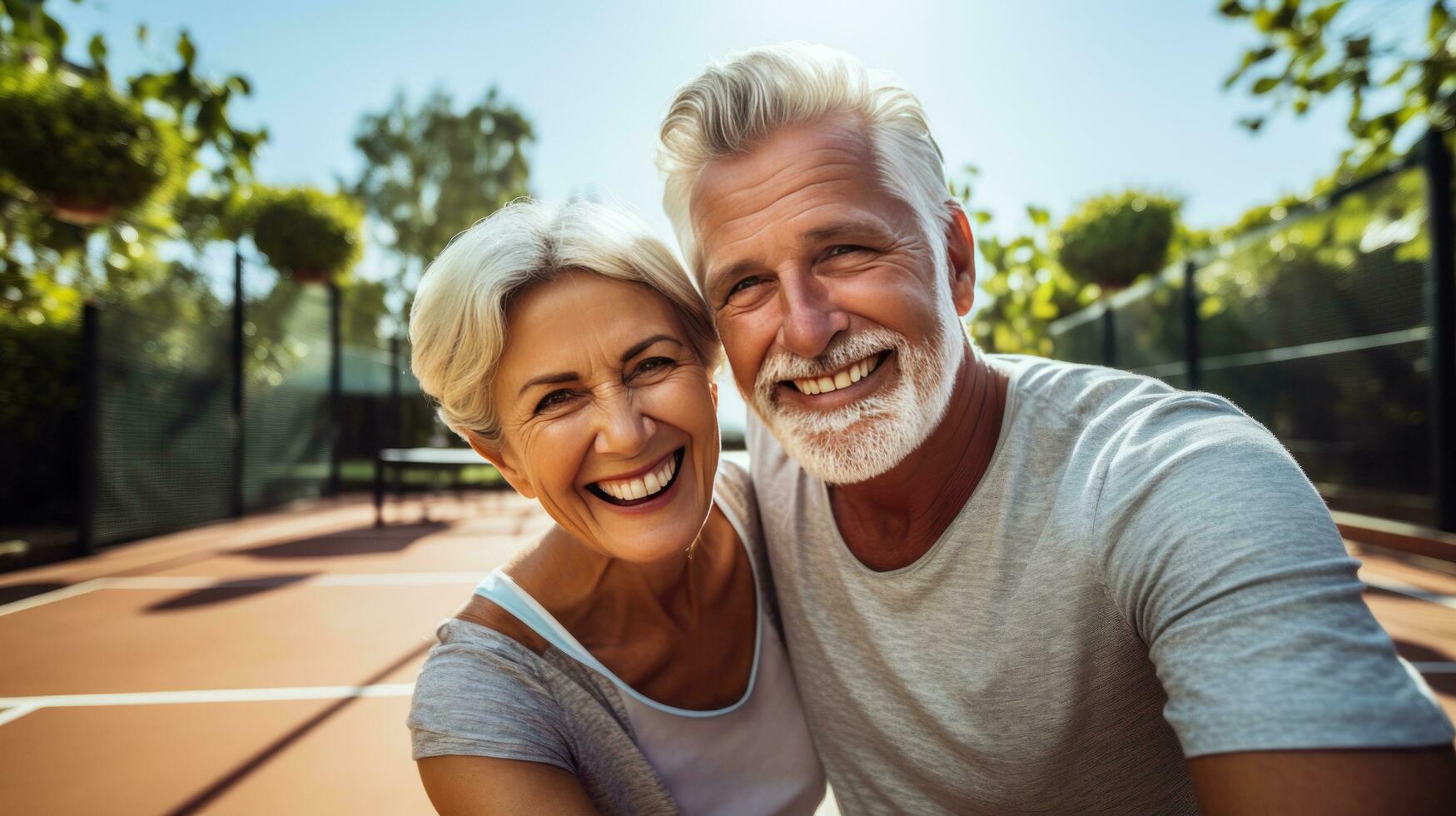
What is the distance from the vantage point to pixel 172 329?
25.6 feet

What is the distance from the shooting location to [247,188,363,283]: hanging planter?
10.6 meters

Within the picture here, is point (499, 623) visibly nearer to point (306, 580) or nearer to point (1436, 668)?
point (1436, 668)

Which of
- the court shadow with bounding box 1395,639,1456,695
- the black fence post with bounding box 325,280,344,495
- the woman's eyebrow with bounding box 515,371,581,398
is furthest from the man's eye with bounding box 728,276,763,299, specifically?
the black fence post with bounding box 325,280,344,495

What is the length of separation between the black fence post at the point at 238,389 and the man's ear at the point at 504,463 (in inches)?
334

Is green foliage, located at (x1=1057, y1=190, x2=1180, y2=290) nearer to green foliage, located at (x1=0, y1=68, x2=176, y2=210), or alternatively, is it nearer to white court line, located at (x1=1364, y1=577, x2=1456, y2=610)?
white court line, located at (x1=1364, y1=577, x2=1456, y2=610)

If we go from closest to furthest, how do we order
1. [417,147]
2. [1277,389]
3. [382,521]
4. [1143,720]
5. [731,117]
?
[1143,720], [731,117], [1277,389], [382,521], [417,147]

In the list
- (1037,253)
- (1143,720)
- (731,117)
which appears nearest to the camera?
(1143,720)

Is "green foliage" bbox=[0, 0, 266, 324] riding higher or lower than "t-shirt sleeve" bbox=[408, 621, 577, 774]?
higher

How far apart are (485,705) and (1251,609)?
4.16 feet

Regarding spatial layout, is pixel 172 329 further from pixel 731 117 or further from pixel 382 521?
pixel 731 117

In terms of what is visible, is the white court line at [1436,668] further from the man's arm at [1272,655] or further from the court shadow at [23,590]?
the court shadow at [23,590]

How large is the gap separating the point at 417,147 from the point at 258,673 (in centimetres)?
2931

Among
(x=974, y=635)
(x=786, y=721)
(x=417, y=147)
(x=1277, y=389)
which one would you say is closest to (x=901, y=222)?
(x=974, y=635)

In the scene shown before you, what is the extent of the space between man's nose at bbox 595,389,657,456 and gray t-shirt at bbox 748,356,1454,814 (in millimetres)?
540
